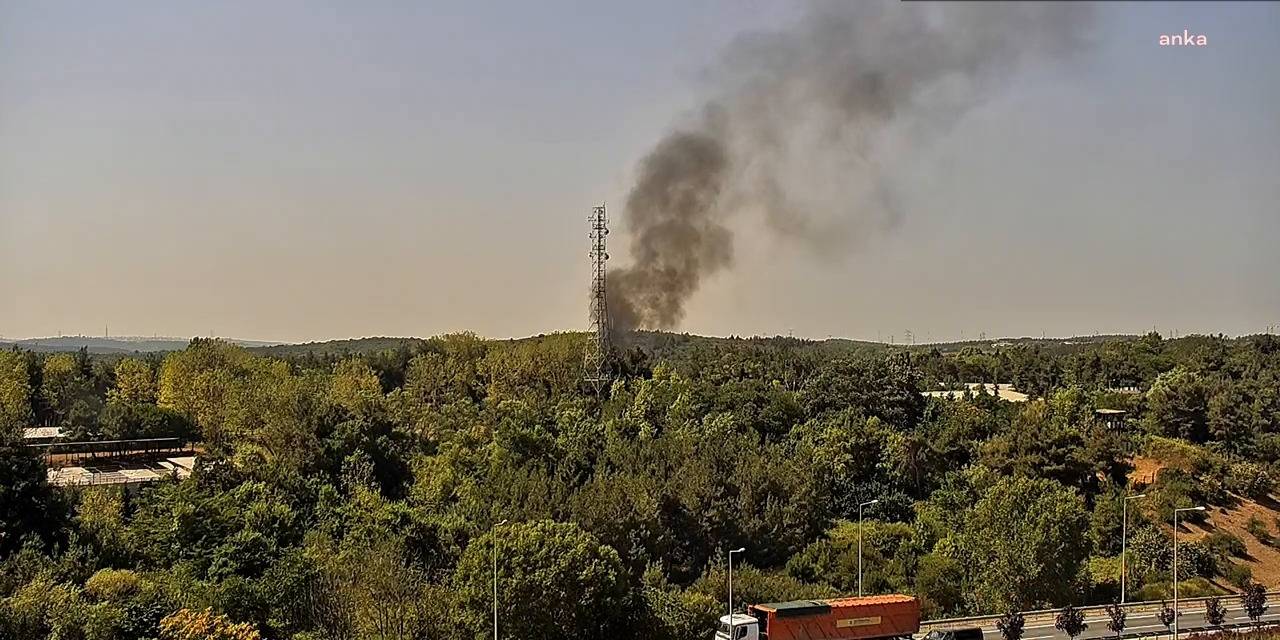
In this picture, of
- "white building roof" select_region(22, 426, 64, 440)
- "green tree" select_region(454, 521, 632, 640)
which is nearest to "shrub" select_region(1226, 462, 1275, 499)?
"green tree" select_region(454, 521, 632, 640)

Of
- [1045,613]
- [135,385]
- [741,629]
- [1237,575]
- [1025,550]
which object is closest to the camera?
[741,629]

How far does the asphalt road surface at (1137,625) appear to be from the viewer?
33062 mm

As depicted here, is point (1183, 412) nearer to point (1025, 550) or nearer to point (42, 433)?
point (1025, 550)

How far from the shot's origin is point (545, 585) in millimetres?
28344

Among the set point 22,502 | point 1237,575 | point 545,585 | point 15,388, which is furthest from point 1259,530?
point 15,388

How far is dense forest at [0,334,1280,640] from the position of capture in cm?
2959

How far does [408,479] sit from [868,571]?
2060 centimetres

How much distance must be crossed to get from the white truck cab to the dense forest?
1.58m

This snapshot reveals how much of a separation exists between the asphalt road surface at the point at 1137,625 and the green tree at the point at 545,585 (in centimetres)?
1188

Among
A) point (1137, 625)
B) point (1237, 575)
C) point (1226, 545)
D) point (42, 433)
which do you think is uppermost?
point (42, 433)

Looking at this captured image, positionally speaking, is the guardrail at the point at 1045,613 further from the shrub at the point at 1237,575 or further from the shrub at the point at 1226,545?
the shrub at the point at 1226,545

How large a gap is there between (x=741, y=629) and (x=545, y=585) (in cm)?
534

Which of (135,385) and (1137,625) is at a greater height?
(135,385)

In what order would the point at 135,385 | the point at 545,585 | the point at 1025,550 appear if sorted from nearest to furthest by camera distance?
1. the point at 545,585
2. the point at 1025,550
3. the point at 135,385
